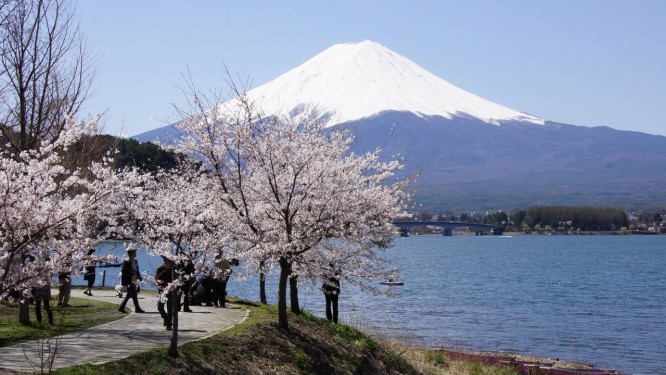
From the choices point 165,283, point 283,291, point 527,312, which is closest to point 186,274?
point 165,283

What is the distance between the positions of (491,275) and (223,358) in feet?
199

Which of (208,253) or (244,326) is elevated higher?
(208,253)

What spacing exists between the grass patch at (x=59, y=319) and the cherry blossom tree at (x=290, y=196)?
3.57 metres

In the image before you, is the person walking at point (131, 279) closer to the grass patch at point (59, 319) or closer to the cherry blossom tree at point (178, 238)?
the grass patch at point (59, 319)

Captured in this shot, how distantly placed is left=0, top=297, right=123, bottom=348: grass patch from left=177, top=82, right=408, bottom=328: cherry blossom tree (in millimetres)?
3572

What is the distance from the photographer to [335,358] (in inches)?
747

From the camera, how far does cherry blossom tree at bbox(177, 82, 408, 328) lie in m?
19.2

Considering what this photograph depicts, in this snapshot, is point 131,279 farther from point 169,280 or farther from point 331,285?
point 169,280

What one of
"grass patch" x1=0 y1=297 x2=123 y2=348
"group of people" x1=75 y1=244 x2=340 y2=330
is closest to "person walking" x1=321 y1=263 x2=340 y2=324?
"group of people" x1=75 y1=244 x2=340 y2=330

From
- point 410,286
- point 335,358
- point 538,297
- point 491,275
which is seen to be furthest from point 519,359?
point 491,275

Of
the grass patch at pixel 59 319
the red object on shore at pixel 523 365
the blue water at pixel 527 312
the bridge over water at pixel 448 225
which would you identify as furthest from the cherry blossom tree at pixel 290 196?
the bridge over water at pixel 448 225

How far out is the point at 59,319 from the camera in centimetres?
1897

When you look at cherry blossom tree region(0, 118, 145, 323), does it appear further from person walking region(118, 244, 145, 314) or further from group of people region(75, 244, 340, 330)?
person walking region(118, 244, 145, 314)

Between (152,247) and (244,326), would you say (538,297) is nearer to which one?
(244,326)
